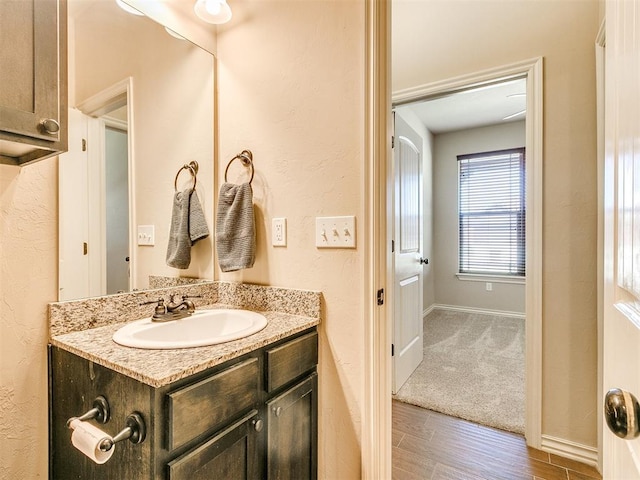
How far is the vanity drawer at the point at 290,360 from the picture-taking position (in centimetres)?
101

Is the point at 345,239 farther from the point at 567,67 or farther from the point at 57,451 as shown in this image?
the point at 567,67

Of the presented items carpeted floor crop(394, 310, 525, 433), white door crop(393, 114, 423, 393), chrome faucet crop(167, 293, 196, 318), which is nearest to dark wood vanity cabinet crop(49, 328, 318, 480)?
chrome faucet crop(167, 293, 196, 318)

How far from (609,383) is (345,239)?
81 centimetres

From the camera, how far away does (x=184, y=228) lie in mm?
1468

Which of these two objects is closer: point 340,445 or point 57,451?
point 57,451

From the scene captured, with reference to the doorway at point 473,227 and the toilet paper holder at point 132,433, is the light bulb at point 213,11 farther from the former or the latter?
the doorway at point 473,227

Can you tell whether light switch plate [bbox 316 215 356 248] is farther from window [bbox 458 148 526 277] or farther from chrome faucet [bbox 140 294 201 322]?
window [bbox 458 148 526 277]

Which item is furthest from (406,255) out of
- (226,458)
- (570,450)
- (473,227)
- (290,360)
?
(473,227)

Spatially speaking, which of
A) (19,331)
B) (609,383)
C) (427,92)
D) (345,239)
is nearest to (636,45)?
(609,383)

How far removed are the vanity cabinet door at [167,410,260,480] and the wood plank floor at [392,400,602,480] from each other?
98 centimetres

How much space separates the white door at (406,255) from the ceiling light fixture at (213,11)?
126cm

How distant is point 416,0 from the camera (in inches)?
80.9

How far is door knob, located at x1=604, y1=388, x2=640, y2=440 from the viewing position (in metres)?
0.39

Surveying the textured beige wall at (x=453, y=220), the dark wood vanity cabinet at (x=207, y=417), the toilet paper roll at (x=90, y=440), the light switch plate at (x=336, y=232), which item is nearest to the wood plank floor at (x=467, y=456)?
the dark wood vanity cabinet at (x=207, y=417)
